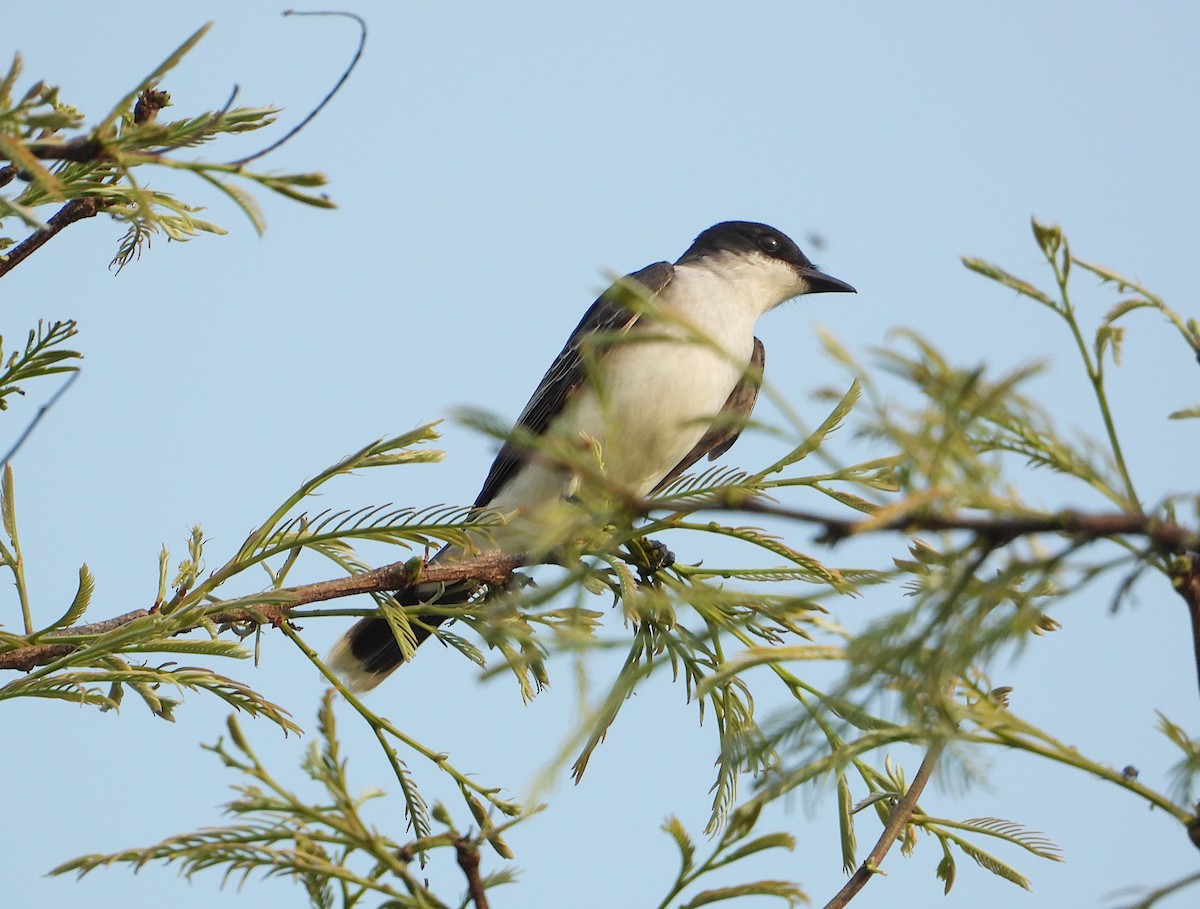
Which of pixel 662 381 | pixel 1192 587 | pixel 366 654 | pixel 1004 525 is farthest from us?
pixel 662 381

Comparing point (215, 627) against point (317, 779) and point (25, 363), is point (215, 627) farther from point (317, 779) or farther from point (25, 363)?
point (317, 779)

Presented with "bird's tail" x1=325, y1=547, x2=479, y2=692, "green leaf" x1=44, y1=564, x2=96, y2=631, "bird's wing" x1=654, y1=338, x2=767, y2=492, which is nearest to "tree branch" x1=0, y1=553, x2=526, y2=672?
"green leaf" x1=44, y1=564, x2=96, y2=631

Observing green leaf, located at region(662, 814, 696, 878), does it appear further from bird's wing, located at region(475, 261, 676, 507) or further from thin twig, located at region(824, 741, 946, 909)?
bird's wing, located at region(475, 261, 676, 507)

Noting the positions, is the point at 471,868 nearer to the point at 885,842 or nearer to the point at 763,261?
the point at 885,842

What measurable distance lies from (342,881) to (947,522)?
1081 mm

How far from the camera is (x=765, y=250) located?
7.27 metres

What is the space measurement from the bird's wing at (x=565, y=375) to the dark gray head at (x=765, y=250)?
0.57 meters

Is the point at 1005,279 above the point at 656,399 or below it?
below

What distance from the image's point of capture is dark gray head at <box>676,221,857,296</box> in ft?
23.7

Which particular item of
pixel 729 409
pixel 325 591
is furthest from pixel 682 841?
pixel 729 409

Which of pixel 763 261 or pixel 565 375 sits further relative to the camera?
pixel 763 261

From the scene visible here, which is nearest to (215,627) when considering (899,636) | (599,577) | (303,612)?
(303,612)

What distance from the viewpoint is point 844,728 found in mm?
1919

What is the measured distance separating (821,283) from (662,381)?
1821 mm
